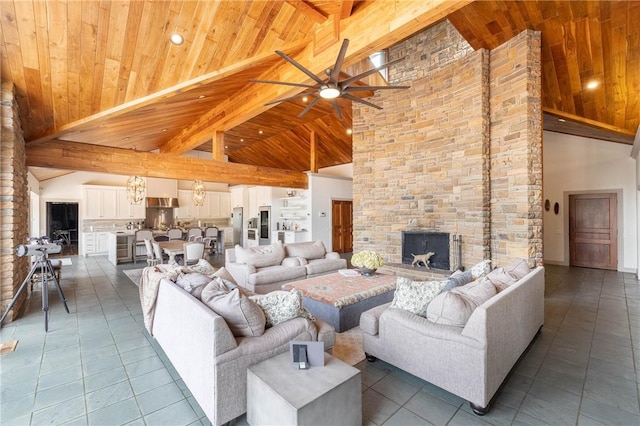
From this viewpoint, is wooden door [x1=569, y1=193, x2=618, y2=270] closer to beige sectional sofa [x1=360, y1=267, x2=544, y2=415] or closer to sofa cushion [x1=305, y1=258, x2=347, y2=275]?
sofa cushion [x1=305, y1=258, x2=347, y2=275]

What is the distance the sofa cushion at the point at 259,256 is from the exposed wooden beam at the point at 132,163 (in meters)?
2.51

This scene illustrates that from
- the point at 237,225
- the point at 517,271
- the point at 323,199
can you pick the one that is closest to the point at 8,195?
the point at 517,271

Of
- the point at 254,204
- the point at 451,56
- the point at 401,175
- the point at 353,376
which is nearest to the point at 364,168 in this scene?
the point at 401,175

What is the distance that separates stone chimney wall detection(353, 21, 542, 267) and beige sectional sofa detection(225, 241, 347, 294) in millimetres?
1452

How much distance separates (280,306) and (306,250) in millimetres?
3444

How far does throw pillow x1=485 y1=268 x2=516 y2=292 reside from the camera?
8.54 feet

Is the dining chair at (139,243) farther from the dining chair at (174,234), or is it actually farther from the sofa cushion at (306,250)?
the sofa cushion at (306,250)

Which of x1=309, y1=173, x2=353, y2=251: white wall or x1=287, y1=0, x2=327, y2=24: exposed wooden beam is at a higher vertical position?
x1=287, y1=0, x2=327, y2=24: exposed wooden beam

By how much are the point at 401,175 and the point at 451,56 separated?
90.3 inches

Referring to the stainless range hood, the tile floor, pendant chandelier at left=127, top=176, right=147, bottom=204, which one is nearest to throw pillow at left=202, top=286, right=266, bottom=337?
the tile floor

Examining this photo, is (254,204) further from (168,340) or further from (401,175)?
(168,340)

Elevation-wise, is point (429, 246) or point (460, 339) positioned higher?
point (429, 246)

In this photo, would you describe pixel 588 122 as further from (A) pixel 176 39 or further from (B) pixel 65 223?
(B) pixel 65 223

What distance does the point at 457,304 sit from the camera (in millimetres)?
2104
